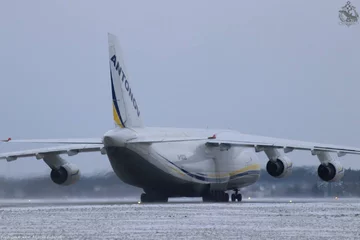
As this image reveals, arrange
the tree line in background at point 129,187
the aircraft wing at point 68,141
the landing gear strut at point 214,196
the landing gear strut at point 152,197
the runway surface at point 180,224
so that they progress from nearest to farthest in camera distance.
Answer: the runway surface at point 180,224, the aircraft wing at point 68,141, the landing gear strut at point 152,197, the landing gear strut at point 214,196, the tree line in background at point 129,187

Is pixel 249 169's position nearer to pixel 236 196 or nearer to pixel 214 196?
pixel 236 196

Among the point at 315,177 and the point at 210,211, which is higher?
the point at 315,177

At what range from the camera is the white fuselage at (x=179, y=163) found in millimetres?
29641

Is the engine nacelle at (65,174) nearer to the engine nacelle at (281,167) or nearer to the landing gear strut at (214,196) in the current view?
the landing gear strut at (214,196)

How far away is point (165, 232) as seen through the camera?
15.9m

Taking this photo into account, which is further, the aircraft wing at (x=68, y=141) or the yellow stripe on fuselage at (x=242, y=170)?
the yellow stripe on fuselage at (x=242, y=170)

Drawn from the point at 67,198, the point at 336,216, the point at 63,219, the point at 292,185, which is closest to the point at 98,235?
the point at 63,219

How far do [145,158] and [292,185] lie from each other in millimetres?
10413

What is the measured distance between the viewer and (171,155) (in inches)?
1252

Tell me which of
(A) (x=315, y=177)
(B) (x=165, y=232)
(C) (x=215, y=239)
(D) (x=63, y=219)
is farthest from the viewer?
(A) (x=315, y=177)

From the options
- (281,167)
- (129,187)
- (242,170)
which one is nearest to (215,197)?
(242,170)

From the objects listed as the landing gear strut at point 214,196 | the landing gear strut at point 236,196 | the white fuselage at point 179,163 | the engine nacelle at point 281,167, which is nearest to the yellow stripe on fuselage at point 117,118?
the white fuselage at point 179,163

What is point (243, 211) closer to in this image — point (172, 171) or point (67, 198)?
point (172, 171)

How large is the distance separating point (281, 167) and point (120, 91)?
7.35 metres
